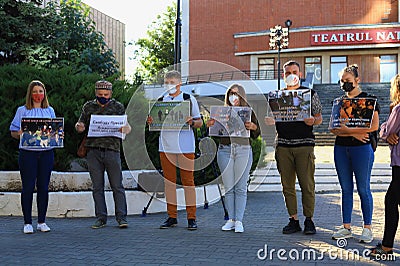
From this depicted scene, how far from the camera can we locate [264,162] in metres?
11.6

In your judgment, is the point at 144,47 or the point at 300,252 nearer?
the point at 300,252

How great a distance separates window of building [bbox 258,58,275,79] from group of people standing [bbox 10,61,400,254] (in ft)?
113

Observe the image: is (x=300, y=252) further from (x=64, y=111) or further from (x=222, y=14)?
(x=222, y=14)

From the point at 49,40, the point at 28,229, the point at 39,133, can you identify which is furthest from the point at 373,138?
the point at 49,40

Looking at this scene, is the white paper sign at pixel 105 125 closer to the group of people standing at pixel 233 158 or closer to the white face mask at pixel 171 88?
the group of people standing at pixel 233 158

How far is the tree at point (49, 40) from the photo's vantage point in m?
12.7

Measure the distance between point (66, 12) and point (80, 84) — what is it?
5439mm

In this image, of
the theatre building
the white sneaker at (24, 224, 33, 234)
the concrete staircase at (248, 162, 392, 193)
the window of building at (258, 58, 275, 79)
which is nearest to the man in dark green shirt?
the white sneaker at (24, 224, 33, 234)

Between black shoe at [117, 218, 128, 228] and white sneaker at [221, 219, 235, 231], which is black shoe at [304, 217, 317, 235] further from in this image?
black shoe at [117, 218, 128, 228]

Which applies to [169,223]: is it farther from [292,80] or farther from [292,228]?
[292,80]

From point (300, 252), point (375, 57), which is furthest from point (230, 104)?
point (375, 57)

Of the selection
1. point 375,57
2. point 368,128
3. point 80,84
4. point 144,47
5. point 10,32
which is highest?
point 144,47

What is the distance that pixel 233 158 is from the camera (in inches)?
262

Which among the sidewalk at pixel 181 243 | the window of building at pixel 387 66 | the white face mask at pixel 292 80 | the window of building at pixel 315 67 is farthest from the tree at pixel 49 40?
the window of building at pixel 387 66
